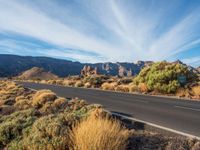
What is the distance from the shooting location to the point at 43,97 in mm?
17984

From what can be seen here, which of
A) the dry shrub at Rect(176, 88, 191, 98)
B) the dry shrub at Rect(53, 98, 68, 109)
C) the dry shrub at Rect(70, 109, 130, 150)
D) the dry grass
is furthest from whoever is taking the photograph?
the dry shrub at Rect(176, 88, 191, 98)

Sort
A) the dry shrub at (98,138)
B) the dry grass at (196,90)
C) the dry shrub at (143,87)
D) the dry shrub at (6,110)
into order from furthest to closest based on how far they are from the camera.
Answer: the dry shrub at (143,87), the dry grass at (196,90), the dry shrub at (6,110), the dry shrub at (98,138)

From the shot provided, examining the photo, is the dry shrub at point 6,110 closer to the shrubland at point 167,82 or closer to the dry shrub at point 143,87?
the shrubland at point 167,82

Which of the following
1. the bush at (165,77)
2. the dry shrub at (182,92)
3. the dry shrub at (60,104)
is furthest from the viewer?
the bush at (165,77)

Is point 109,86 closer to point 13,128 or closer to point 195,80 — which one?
point 195,80

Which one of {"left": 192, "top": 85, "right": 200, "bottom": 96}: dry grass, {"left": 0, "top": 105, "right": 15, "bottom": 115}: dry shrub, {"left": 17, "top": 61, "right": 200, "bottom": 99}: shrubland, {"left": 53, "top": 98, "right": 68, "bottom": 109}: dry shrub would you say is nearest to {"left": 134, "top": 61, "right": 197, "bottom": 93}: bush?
{"left": 17, "top": 61, "right": 200, "bottom": 99}: shrubland

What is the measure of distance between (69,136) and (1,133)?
2.97m

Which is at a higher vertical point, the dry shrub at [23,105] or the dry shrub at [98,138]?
the dry shrub at [98,138]

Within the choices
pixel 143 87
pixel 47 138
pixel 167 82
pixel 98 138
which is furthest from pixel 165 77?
pixel 98 138

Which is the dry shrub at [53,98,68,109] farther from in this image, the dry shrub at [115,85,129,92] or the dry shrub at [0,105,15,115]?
the dry shrub at [115,85,129,92]

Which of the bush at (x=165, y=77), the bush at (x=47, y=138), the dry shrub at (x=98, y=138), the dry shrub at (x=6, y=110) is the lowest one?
the dry shrub at (x=6, y=110)

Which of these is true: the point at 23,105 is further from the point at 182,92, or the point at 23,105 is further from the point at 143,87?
the point at 143,87

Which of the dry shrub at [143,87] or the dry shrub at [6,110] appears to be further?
the dry shrub at [143,87]

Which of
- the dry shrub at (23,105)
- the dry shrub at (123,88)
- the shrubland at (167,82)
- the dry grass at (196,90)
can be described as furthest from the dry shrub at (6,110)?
the dry shrub at (123,88)
